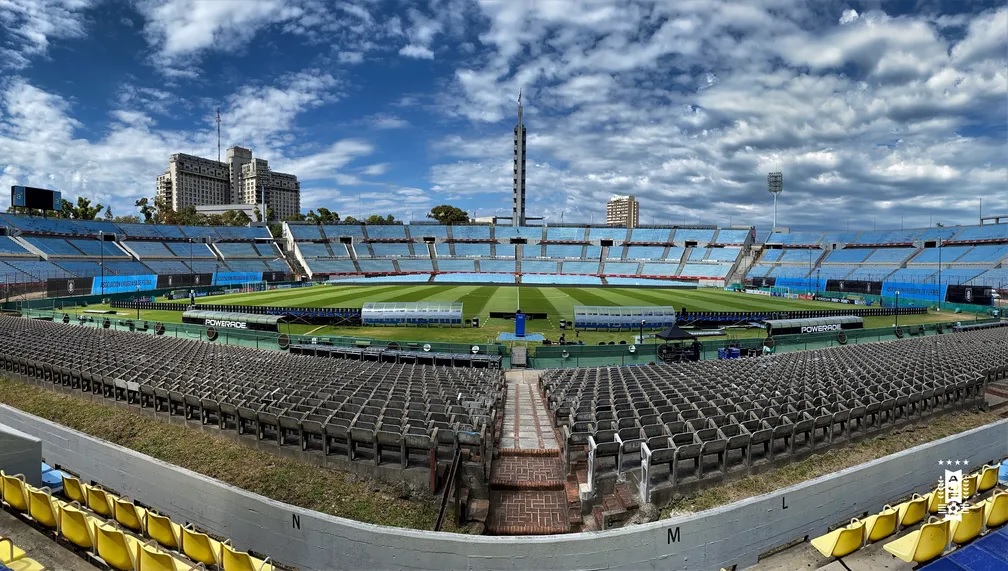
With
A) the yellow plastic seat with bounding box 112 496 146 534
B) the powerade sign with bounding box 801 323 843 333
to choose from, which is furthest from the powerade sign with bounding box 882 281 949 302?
the yellow plastic seat with bounding box 112 496 146 534

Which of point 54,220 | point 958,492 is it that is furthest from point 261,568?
point 54,220

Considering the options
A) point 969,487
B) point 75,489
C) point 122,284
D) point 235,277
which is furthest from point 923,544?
point 235,277

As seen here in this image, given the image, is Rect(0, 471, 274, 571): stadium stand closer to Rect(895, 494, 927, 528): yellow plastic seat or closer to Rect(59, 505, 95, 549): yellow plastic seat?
Rect(59, 505, 95, 549): yellow plastic seat

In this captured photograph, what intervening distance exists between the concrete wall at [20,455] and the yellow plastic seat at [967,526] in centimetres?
1416

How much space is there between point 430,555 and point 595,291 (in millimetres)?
66970

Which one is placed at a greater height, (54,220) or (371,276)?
(54,220)

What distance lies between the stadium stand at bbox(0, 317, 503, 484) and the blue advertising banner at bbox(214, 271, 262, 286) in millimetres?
54511

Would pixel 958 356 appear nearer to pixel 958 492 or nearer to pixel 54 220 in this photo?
pixel 958 492

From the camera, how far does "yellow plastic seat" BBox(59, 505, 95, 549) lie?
6590 mm

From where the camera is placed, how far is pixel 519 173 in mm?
147000

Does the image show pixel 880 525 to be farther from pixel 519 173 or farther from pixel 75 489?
pixel 519 173

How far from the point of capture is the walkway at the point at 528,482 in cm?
903

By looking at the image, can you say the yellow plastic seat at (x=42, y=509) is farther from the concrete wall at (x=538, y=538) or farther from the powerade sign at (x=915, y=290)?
the powerade sign at (x=915, y=290)

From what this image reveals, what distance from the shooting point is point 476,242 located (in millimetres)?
109688
